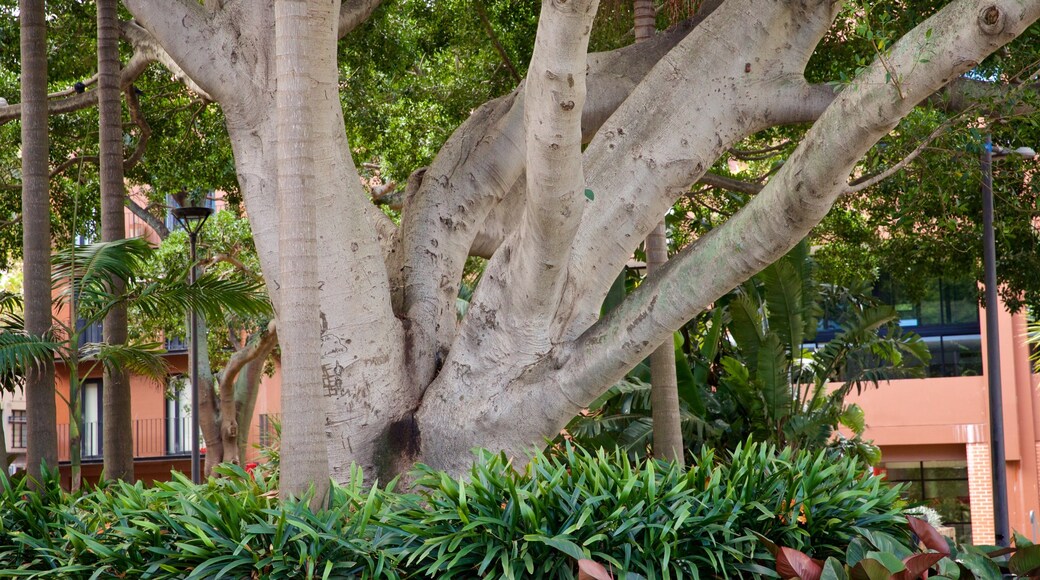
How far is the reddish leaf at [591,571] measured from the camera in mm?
4812

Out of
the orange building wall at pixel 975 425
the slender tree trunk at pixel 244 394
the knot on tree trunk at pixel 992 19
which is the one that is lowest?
the orange building wall at pixel 975 425

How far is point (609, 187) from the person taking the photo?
6.79 m

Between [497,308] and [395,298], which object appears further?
[395,298]

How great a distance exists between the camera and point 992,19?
5086 mm

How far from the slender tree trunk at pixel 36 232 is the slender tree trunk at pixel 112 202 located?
1.07 m

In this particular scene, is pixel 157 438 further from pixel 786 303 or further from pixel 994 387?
pixel 994 387

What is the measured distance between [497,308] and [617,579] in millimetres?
2097

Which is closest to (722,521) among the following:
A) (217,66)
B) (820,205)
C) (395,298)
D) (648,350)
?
(648,350)

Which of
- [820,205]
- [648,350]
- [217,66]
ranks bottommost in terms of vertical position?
[648,350]

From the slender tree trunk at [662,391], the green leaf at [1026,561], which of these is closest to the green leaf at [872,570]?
the green leaf at [1026,561]

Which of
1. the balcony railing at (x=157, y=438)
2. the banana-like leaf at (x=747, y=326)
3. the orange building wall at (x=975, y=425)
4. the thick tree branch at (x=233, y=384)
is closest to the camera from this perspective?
the banana-like leaf at (x=747, y=326)

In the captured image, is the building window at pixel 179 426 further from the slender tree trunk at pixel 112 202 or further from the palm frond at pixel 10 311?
the palm frond at pixel 10 311

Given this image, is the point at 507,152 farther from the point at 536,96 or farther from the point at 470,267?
the point at 470,267

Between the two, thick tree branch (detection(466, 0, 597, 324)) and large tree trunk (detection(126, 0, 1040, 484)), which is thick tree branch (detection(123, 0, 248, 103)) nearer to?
large tree trunk (detection(126, 0, 1040, 484))
